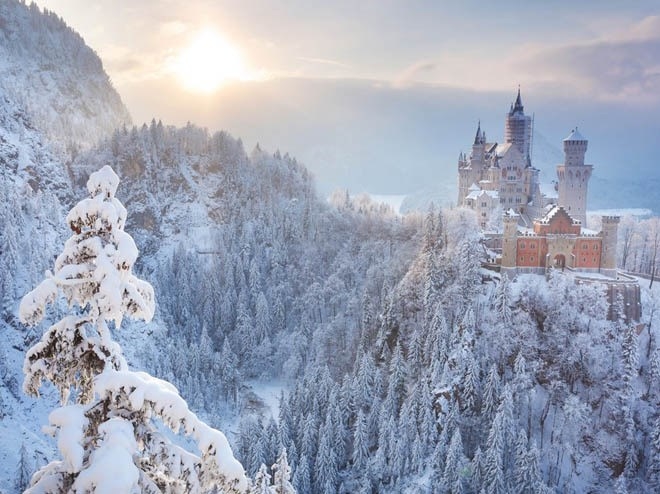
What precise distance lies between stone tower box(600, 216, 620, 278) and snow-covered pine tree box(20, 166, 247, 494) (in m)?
72.0

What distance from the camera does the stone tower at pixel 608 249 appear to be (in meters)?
68.6

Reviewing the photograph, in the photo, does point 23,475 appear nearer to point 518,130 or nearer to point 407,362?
point 407,362

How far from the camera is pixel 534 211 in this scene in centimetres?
8944

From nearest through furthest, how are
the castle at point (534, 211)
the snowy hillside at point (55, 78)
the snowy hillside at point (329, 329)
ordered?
the snowy hillside at point (329, 329)
the castle at point (534, 211)
the snowy hillside at point (55, 78)

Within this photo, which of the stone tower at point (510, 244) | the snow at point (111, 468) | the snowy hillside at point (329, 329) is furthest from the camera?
the stone tower at point (510, 244)

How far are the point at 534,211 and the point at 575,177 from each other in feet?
28.7

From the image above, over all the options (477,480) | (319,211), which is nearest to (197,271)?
(319,211)

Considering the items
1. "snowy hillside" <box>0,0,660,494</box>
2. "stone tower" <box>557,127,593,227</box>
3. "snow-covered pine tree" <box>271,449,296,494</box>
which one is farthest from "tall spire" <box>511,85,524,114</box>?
"snow-covered pine tree" <box>271,449,296,494</box>

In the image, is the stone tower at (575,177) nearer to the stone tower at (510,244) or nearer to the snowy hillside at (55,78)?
the stone tower at (510,244)

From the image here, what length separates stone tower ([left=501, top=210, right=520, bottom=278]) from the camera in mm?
70062

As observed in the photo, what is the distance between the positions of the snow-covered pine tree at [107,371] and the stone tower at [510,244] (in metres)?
67.3

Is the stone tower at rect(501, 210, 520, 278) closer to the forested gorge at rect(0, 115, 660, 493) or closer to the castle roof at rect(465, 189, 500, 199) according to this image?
the forested gorge at rect(0, 115, 660, 493)

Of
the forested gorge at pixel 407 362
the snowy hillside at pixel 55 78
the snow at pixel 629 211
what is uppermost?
the snowy hillside at pixel 55 78

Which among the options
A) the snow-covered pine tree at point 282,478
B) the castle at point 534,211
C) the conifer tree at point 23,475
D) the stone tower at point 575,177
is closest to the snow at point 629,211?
the castle at point 534,211
